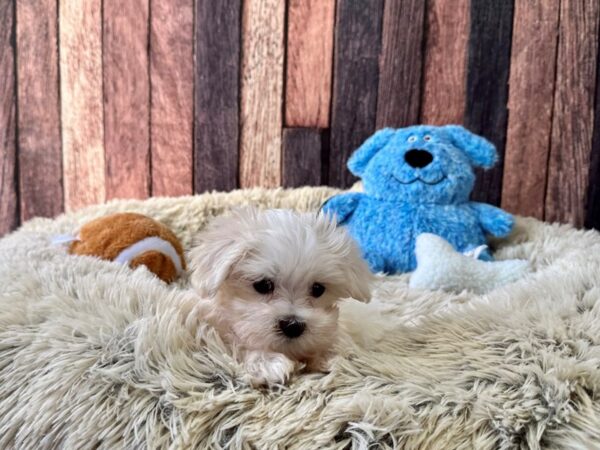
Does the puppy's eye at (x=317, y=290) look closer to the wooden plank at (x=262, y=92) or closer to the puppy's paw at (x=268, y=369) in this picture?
the puppy's paw at (x=268, y=369)

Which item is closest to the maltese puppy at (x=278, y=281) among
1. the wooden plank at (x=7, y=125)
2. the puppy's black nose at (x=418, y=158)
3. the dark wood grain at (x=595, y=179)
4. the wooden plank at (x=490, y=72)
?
the puppy's black nose at (x=418, y=158)

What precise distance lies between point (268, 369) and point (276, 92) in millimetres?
1581

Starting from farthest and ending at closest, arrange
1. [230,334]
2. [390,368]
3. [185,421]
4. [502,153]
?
[502,153] → [230,334] → [390,368] → [185,421]

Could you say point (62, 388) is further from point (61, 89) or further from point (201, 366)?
point (61, 89)

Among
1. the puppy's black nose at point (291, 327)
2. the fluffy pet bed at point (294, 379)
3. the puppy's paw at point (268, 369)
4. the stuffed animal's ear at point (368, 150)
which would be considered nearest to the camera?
the fluffy pet bed at point (294, 379)

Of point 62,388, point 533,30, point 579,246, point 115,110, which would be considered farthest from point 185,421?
point 533,30

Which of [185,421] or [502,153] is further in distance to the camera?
[502,153]

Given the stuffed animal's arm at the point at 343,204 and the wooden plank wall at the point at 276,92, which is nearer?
the stuffed animal's arm at the point at 343,204

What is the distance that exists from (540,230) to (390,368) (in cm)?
130

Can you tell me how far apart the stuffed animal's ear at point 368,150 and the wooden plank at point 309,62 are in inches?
10.7

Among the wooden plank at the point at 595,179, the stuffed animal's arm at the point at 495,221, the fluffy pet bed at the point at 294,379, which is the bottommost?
the fluffy pet bed at the point at 294,379

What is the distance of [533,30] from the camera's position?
89.7 inches

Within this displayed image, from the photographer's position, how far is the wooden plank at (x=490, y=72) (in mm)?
2285

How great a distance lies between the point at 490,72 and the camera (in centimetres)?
232
